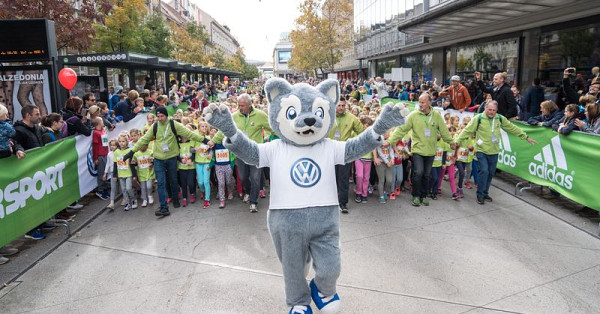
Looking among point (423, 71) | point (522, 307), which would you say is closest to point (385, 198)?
point (522, 307)

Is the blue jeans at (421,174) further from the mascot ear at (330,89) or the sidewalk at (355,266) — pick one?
the mascot ear at (330,89)

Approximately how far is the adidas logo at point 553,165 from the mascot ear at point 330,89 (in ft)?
16.3

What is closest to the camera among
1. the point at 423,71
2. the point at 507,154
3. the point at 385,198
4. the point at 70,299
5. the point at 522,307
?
the point at 522,307

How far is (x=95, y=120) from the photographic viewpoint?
8227 millimetres

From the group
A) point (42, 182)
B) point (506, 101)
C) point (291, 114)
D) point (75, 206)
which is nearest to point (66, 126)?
point (75, 206)

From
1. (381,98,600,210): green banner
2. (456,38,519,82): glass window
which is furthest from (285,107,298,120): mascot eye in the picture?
(456,38,519,82): glass window

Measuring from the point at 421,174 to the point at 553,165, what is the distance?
7.37ft

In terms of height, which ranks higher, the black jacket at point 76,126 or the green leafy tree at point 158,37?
the green leafy tree at point 158,37

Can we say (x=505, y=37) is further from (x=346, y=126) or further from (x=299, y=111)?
(x=299, y=111)

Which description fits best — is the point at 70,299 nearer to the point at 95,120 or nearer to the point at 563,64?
the point at 95,120

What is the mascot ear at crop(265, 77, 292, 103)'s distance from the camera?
3779 millimetres

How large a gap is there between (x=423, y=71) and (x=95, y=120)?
22.0m

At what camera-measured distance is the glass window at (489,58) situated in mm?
16406

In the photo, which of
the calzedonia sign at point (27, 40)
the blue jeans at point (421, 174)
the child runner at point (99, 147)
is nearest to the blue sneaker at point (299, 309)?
the blue jeans at point (421, 174)
